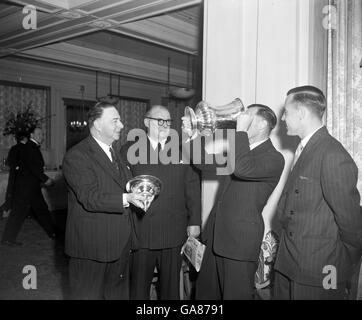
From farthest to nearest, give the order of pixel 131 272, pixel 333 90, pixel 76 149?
pixel 131 272, pixel 333 90, pixel 76 149

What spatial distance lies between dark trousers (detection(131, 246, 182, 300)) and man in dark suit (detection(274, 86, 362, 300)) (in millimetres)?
872

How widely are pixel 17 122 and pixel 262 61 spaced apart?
22.3 ft

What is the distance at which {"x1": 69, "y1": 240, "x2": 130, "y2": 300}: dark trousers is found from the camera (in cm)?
221

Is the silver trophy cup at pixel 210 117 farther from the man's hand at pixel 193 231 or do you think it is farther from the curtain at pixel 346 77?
the man's hand at pixel 193 231

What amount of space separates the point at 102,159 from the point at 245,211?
917 millimetres

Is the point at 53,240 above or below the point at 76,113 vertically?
below

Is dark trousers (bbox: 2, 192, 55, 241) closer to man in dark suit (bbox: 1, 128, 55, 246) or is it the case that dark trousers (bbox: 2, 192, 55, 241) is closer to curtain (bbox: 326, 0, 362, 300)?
man in dark suit (bbox: 1, 128, 55, 246)

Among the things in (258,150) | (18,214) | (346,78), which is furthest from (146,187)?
(18,214)

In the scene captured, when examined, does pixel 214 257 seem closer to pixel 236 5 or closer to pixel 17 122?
pixel 236 5

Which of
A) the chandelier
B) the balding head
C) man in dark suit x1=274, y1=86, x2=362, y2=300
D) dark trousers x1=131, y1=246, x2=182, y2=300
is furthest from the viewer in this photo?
the chandelier

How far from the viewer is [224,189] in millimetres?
2285

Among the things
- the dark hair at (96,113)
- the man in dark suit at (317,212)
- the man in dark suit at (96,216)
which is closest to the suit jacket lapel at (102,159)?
the man in dark suit at (96,216)

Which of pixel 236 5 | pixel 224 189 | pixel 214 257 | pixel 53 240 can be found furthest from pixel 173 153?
pixel 53 240

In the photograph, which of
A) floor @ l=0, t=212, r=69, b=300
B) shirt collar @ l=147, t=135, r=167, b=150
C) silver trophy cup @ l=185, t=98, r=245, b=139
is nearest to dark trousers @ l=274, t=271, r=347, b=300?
silver trophy cup @ l=185, t=98, r=245, b=139
